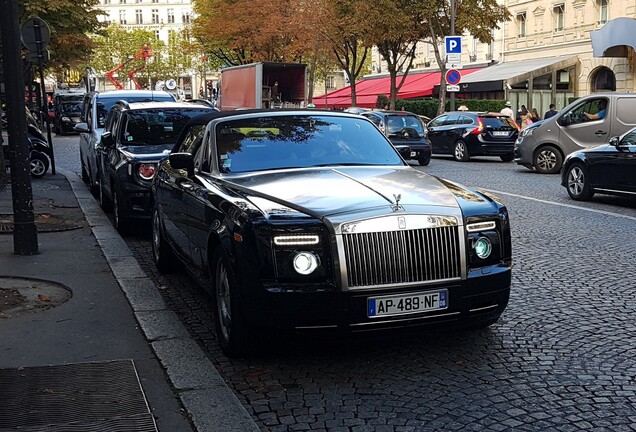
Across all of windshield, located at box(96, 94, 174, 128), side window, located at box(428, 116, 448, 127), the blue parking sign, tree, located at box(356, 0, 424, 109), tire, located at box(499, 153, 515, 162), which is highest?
tree, located at box(356, 0, 424, 109)

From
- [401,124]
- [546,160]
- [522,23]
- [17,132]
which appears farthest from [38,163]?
[522,23]

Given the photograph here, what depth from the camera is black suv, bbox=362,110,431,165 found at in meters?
23.7

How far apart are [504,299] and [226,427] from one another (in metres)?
2.13

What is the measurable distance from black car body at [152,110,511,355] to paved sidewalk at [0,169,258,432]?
0.51m

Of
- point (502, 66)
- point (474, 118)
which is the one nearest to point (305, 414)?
point (474, 118)

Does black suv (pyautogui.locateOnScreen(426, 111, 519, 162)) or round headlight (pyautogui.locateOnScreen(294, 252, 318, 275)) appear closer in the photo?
round headlight (pyautogui.locateOnScreen(294, 252, 318, 275))

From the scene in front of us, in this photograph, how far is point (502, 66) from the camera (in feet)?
153

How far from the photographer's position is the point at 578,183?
49.1 ft

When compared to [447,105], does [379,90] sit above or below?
above

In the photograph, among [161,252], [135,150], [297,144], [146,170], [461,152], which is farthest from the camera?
[461,152]

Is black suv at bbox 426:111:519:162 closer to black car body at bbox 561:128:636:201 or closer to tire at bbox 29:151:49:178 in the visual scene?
black car body at bbox 561:128:636:201

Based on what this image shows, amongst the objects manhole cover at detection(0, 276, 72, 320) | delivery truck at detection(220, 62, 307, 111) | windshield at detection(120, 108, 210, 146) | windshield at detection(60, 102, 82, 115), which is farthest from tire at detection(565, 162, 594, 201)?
windshield at detection(60, 102, 82, 115)

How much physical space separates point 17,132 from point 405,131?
54.5 feet

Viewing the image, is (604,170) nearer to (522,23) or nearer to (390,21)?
(390,21)
